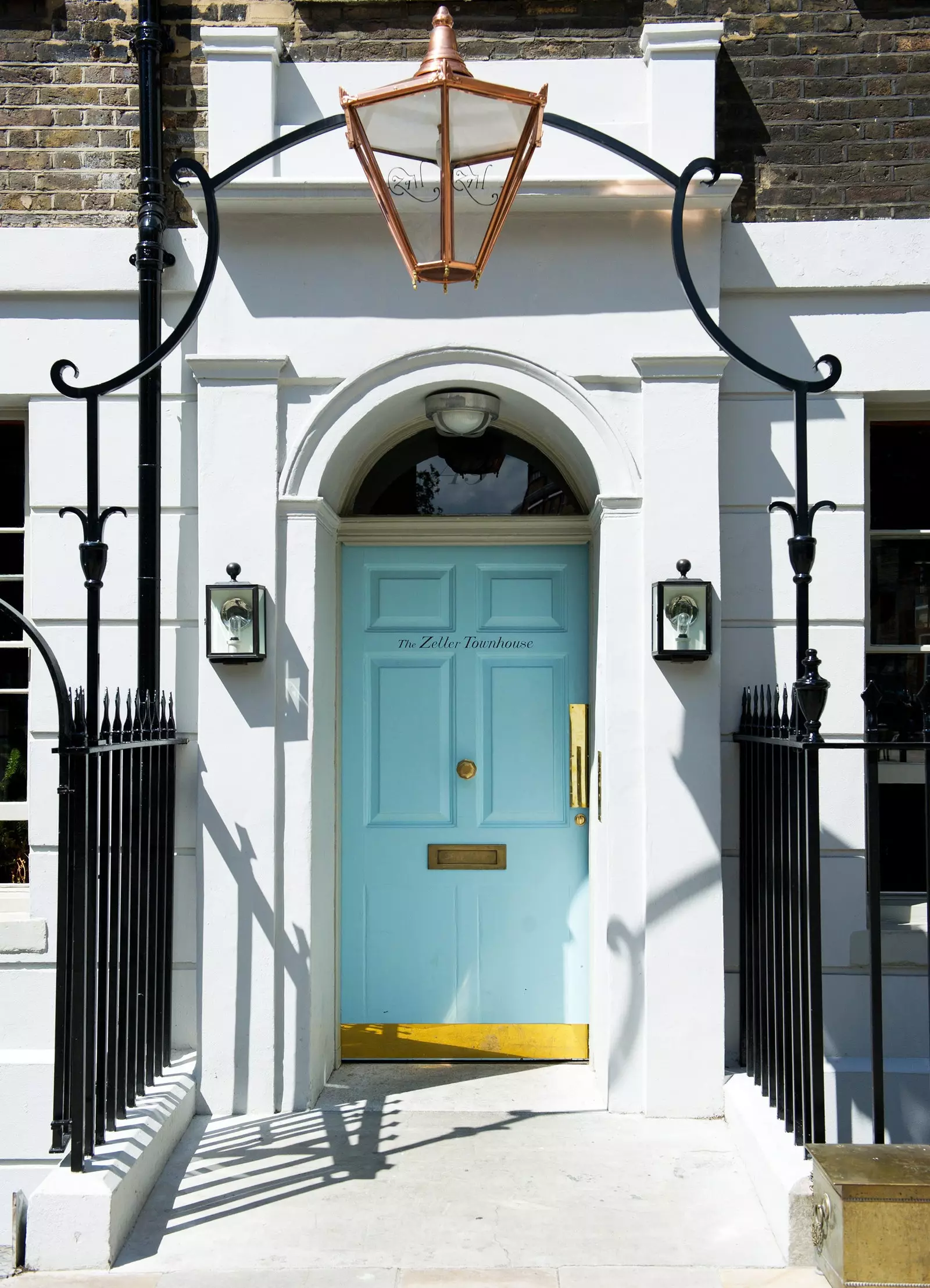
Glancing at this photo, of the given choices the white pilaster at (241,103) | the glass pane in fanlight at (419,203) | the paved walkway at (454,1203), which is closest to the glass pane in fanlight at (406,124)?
the glass pane in fanlight at (419,203)

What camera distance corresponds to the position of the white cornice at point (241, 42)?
470 cm

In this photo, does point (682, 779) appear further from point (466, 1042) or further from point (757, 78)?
point (757, 78)

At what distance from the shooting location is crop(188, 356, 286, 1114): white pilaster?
4.54 meters

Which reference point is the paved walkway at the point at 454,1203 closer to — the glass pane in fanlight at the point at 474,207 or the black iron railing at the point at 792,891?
the black iron railing at the point at 792,891

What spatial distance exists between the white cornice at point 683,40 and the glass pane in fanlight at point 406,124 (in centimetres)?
174

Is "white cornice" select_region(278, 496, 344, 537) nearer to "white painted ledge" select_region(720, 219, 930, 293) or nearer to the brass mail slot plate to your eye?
the brass mail slot plate

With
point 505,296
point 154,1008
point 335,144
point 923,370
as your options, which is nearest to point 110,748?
point 154,1008

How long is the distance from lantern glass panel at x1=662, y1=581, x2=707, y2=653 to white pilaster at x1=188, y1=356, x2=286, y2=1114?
1.62m

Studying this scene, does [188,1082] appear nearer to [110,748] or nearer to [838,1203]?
[110,748]

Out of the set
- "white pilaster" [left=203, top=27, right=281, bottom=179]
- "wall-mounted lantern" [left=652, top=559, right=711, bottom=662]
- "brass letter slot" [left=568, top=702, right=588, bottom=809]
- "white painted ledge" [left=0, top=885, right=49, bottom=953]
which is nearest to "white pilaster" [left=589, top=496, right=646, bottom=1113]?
"wall-mounted lantern" [left=652, top=559, right=711, bottom=662]

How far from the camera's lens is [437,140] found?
11.5ft

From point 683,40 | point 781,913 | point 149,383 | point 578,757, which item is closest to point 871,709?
point 781,913

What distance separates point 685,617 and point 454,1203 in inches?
91.5

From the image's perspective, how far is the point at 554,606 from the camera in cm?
534
